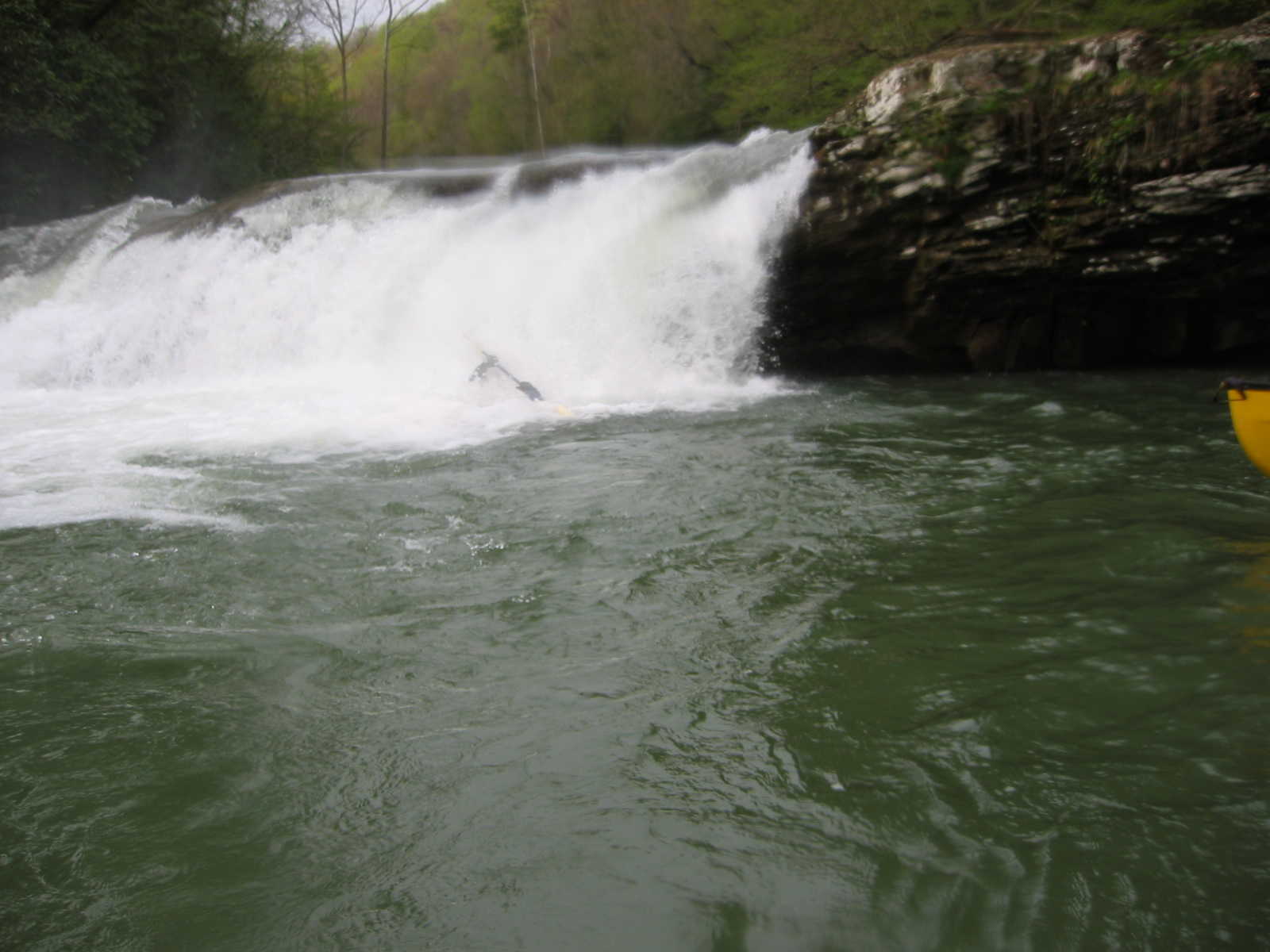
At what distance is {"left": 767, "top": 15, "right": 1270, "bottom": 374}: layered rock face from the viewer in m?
7.88

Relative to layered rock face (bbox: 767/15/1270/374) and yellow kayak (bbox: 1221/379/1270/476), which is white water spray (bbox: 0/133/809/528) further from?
yellow kayak (bbox: 1221/379/1270/476)

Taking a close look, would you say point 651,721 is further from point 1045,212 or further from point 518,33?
point 518,33

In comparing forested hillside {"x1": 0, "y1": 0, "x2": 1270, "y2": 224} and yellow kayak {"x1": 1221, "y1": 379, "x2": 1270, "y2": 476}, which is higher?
forested hillside {"x1": 0, "y1": 0, "x2": 1270, "y2": 224}

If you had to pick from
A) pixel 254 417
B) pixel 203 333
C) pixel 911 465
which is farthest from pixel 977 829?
pixel 203 333

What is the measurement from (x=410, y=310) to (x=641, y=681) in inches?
322

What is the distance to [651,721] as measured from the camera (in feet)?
9.90

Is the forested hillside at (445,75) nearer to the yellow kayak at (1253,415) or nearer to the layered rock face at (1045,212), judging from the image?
the layered rock face at (1045,212)

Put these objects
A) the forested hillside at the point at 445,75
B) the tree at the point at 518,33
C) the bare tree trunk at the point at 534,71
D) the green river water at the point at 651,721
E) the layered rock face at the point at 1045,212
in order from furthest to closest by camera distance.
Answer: the tree at the point at 518,33
the bare tree trunk at the point at 534,71
the forested hillside at the point at 445,75
the layered rock face at the point at 1045,212
the green river water at the point at 651,721

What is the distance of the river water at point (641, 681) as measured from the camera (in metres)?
2.24

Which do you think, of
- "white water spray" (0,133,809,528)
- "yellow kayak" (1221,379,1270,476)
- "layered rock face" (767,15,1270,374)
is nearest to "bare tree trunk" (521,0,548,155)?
"white water spray" (0,133,809,528)

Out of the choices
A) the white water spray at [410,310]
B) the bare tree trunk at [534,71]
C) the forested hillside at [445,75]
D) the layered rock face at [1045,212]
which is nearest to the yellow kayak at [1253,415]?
the layered rock face at [1045,212]

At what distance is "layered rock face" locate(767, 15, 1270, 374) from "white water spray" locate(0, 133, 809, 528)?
0.75 meters

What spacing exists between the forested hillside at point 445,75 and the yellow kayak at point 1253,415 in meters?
6.56

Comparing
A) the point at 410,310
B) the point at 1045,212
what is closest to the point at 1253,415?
the point at 1045,212
